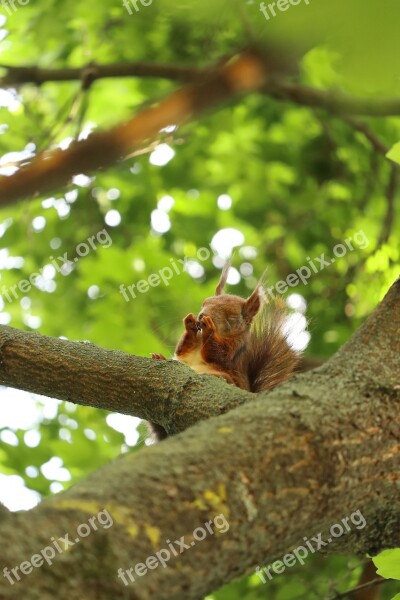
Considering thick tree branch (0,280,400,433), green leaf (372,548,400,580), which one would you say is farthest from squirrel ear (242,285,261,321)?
green leaf (372,548,400,580)

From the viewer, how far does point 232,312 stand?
3.88m

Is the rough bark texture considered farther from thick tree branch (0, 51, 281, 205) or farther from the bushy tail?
the bushy tail

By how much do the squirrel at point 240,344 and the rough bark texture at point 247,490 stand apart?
1.60m

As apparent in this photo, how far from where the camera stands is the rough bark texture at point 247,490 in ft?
3.26

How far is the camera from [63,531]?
0.99 meters

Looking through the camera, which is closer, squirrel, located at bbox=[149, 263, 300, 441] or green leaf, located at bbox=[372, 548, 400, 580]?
green leaf, located at bbox=[372, 548, 400, 580]

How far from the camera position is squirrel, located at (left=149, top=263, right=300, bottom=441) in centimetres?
341

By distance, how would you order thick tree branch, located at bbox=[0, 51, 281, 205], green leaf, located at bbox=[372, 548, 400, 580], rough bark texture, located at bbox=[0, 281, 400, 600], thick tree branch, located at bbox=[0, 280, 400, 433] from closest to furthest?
thick tree branch, located at bbox=[0, 51, 281, 205] → rough bark texture, located at bbox=[0, 281, 400, 600] → green leaf, located at bbox=[372, 548, 400, 580] → thick tree branch, located at bbox=[0, 280, 400, 433]

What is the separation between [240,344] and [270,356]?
309mm

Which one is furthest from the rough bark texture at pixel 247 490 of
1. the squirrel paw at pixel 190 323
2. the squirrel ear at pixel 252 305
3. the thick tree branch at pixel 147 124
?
the squirrel ear at pixel 252 305

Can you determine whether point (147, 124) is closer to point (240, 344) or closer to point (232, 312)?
point (240, 344)

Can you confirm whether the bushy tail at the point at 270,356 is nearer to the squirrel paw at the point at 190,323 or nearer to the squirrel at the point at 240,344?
the squirrel at the point at 240,344

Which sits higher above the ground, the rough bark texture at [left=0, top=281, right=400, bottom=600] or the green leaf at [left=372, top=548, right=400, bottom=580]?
the rough bark texture at [left=0, top=281, right=400, bottom=600]

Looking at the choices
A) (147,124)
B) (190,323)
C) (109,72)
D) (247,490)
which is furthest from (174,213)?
(147,124)
